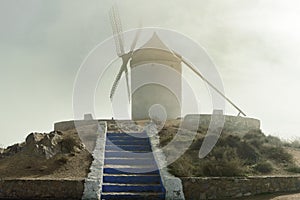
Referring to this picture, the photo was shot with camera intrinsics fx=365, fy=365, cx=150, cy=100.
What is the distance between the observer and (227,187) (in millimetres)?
10359

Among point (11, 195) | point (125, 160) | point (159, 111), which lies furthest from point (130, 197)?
point (159, 111)

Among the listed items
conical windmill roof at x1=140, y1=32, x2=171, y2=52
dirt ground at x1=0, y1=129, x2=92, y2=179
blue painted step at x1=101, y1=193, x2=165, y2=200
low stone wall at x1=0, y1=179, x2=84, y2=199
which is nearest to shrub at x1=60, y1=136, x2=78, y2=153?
dirt ground at x1=0, y1=129, x2=92, y2=179

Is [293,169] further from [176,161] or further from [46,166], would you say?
[46,166]

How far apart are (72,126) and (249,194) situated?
11.2 meters

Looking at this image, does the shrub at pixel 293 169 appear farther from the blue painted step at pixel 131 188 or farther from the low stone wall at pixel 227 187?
the blue painted step at pixel 131 188

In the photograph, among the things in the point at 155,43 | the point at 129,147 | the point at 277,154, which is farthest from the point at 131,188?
the point at 155,43

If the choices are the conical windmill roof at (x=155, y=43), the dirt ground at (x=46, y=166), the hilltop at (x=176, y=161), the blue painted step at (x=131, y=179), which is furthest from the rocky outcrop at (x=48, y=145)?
the conical windmill roof at (x=155, y=43)

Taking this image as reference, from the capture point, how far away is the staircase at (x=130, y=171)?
1012cm

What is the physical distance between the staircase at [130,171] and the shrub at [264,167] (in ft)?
11.0

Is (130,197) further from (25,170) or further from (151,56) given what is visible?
(151,56)

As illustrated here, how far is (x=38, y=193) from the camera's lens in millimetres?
9672

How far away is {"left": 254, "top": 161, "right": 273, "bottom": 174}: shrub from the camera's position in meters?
11.9

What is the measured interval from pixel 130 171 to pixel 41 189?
2.83 meters

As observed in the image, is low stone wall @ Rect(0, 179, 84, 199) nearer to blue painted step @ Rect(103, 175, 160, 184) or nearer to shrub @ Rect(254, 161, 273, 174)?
blue painted step @ Rect(103, 175, 160, 184)
